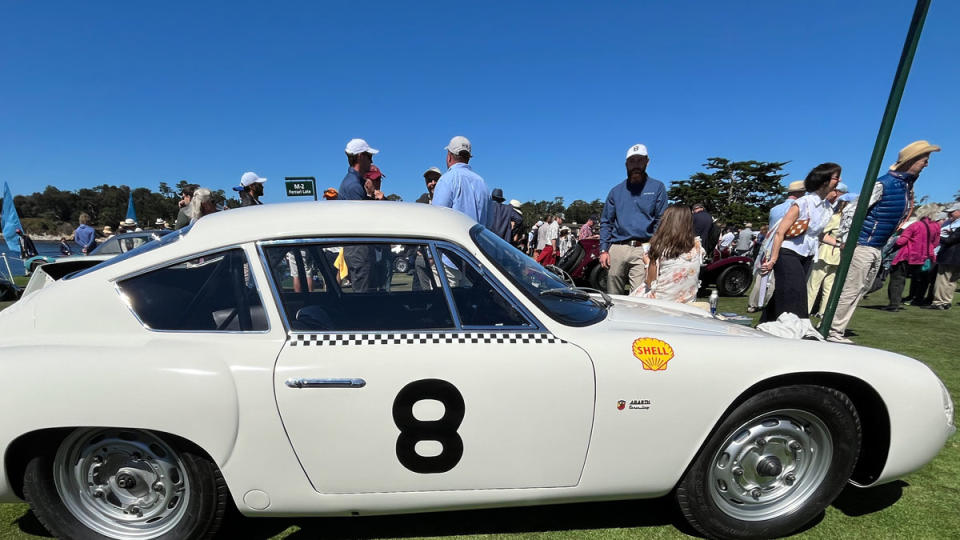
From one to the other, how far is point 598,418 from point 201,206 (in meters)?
5.10

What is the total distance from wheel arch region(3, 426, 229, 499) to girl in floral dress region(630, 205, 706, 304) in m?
3.00

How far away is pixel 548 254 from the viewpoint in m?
9.00

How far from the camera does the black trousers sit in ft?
11.2

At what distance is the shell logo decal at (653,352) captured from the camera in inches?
63.1

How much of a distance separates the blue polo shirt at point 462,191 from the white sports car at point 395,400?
1827mm

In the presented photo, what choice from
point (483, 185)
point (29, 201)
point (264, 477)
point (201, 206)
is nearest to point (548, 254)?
point (483, 185)

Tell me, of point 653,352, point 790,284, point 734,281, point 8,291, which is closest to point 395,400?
point 653,352

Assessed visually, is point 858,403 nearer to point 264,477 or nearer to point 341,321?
point 341,321

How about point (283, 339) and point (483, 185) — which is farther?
point (483, 185)

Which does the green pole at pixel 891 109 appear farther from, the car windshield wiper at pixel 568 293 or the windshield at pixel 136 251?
the windshield at pixel 136 251

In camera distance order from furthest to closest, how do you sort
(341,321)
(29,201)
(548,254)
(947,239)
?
(29,201) → (548,254) → (947,239) → (341,321)

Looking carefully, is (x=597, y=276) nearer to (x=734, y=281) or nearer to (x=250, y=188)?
(x=734, y=281)

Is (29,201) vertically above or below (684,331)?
below

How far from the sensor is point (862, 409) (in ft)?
5.86
